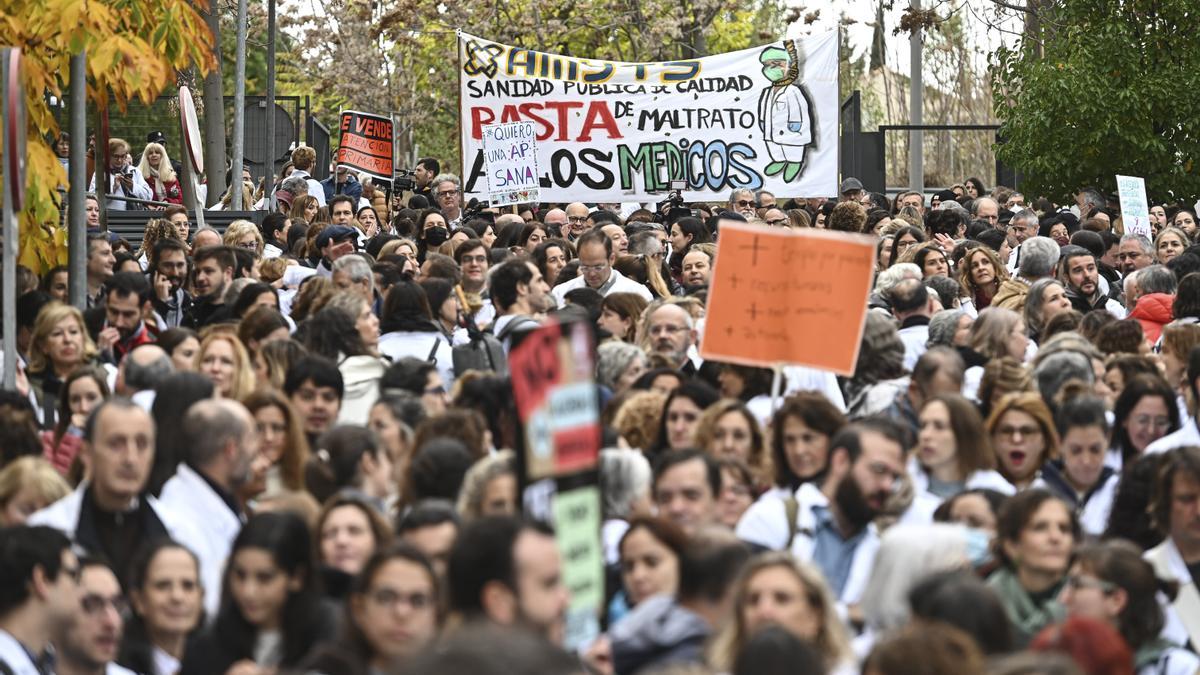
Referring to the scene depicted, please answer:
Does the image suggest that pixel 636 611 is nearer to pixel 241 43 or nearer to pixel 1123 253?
pixel 1123 253

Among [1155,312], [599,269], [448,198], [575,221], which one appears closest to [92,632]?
[599,269]

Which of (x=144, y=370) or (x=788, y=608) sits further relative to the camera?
(x=144, y=370)

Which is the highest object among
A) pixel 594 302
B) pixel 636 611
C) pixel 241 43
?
pixel 241 43

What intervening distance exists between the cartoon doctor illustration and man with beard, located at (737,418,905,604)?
1430 centimetres

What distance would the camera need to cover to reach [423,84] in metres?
52.4

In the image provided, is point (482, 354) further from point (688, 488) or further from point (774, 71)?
point (774, 71)

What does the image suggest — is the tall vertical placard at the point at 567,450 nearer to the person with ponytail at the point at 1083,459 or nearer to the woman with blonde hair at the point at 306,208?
the person with ponytail at the point at 1083,459

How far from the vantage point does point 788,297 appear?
948cm

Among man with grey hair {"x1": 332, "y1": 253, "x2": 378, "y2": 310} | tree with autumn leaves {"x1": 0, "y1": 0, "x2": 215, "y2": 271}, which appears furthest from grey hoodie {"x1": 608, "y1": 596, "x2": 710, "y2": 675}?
man with grey hair {"x1": 332, "y1": 253, "x2": 378, "y2": 310}

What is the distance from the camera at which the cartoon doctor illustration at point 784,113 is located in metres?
21.9

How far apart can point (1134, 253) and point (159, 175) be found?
11.6 m

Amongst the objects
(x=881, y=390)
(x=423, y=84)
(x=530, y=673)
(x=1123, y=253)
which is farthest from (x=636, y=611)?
(x=423, y=84)

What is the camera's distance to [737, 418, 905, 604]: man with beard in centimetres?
743

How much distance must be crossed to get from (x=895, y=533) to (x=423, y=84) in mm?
46540
